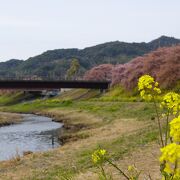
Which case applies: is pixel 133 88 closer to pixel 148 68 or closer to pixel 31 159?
pixel 148 68

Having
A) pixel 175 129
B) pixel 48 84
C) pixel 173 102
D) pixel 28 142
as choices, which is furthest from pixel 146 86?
pixel 48 84

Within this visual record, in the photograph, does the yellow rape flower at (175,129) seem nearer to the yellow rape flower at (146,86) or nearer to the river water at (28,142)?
the yellow rape flower at (146,86)

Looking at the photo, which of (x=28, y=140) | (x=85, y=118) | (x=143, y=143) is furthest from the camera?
(x=85, y=118)

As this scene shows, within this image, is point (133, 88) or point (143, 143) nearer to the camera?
point (143, 143)

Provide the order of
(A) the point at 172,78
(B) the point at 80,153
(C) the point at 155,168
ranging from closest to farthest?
1. (C) the point at 155,168
2. (B) the point at 80,153
3. (A) the point at 172,78

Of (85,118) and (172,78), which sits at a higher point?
(172,78)

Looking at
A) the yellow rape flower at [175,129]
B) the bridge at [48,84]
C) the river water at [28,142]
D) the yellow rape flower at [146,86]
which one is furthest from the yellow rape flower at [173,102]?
the bridge at [48,84]

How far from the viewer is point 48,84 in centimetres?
9800

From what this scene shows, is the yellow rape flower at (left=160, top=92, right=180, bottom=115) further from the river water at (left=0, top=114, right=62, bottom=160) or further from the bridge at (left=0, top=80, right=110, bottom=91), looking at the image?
the bridge at (left=0, top=80, right=110, bottom=91)

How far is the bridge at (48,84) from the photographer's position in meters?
91.8

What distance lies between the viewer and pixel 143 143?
21688 mm

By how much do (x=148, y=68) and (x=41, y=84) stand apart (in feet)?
100

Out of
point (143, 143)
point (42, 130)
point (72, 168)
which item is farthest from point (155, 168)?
point (42, 130)

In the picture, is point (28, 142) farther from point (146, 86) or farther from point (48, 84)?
point (48, 84)
